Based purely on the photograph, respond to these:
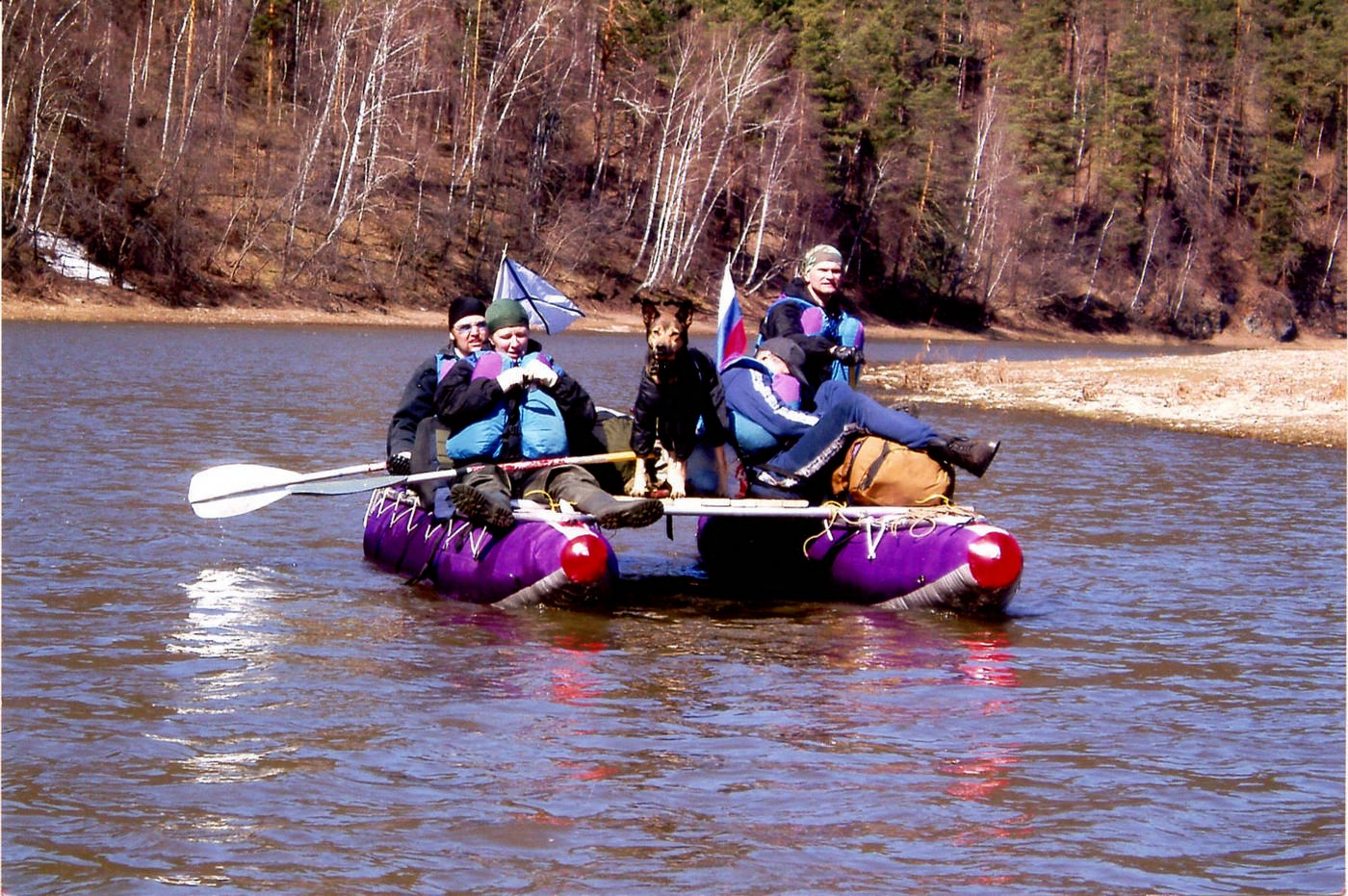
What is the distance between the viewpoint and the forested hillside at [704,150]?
44094 mm

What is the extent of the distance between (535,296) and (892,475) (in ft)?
11.1

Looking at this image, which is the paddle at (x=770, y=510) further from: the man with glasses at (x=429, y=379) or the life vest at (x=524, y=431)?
the man with glasses at (x=429, y=379)

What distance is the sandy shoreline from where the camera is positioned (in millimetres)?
23953

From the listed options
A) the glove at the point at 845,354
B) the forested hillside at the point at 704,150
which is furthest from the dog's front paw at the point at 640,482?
the forested hillside at the point at 704,150

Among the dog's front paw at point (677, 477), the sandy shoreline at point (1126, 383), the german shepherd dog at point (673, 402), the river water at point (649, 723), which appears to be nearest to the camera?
the river water at point (649, 723)

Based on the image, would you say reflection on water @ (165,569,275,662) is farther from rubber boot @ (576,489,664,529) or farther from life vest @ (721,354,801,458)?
life vest @ (721,354,801,458)

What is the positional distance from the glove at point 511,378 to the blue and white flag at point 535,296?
216 cm

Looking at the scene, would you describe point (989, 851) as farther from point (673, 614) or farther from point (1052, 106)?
point (1052, 106)

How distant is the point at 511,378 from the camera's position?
980 cm

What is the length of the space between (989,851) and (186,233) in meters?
40.0

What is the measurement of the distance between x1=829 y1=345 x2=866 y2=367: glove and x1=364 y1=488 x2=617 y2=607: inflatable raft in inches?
74.8

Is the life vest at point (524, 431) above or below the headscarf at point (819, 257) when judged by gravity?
below

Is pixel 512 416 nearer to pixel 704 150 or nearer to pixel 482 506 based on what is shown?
pixel 482 506

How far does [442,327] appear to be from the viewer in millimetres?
45406
